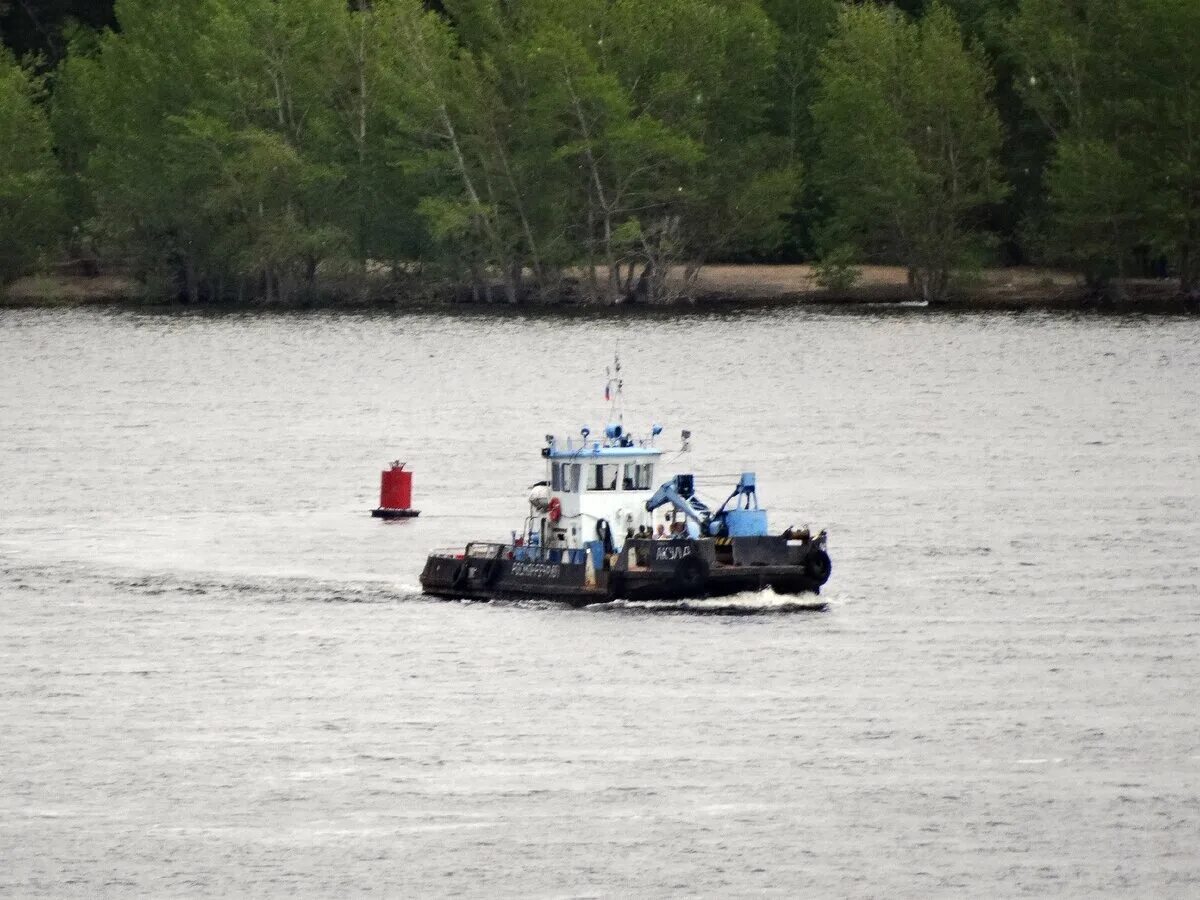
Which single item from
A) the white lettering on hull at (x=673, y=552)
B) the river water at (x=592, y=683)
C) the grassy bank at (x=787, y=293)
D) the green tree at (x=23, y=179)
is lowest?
the river water at (x=592, y=683)

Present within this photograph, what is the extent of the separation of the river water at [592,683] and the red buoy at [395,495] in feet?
5.41

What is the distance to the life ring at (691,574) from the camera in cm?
6300

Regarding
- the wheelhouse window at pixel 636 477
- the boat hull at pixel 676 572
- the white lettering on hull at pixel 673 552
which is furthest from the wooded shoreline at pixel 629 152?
the white lettering on hull at pixel 673 552

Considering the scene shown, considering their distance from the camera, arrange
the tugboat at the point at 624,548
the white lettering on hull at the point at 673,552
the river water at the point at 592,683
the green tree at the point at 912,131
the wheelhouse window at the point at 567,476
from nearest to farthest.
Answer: the river water at the point at 592,683 < the white lettering on hull at the point at 673,552 < the tugboat at the point at 624,548 < the wheelhouse window at the point at 567,476 < the green tree at the point at 912,131

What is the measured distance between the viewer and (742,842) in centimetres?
4572

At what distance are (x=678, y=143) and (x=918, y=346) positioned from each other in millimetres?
22578

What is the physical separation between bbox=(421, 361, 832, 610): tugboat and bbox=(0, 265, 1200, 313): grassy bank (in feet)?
325

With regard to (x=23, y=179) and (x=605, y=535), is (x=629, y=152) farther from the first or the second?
(x=605, y=535)

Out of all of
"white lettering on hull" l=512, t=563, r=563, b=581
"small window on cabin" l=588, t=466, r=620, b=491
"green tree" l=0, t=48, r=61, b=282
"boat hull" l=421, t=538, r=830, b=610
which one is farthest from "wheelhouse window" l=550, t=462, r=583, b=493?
"green tree" l=0, t=48, r=61, b=282

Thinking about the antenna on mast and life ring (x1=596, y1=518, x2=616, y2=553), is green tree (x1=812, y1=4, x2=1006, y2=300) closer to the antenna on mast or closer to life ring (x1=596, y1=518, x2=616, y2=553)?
the antenna on mast

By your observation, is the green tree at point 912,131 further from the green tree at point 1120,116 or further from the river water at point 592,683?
the river water at point 592,683

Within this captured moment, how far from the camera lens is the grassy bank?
167 meters

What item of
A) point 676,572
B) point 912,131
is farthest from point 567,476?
point 912,131

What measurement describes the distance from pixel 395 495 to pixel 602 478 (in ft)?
57.6
